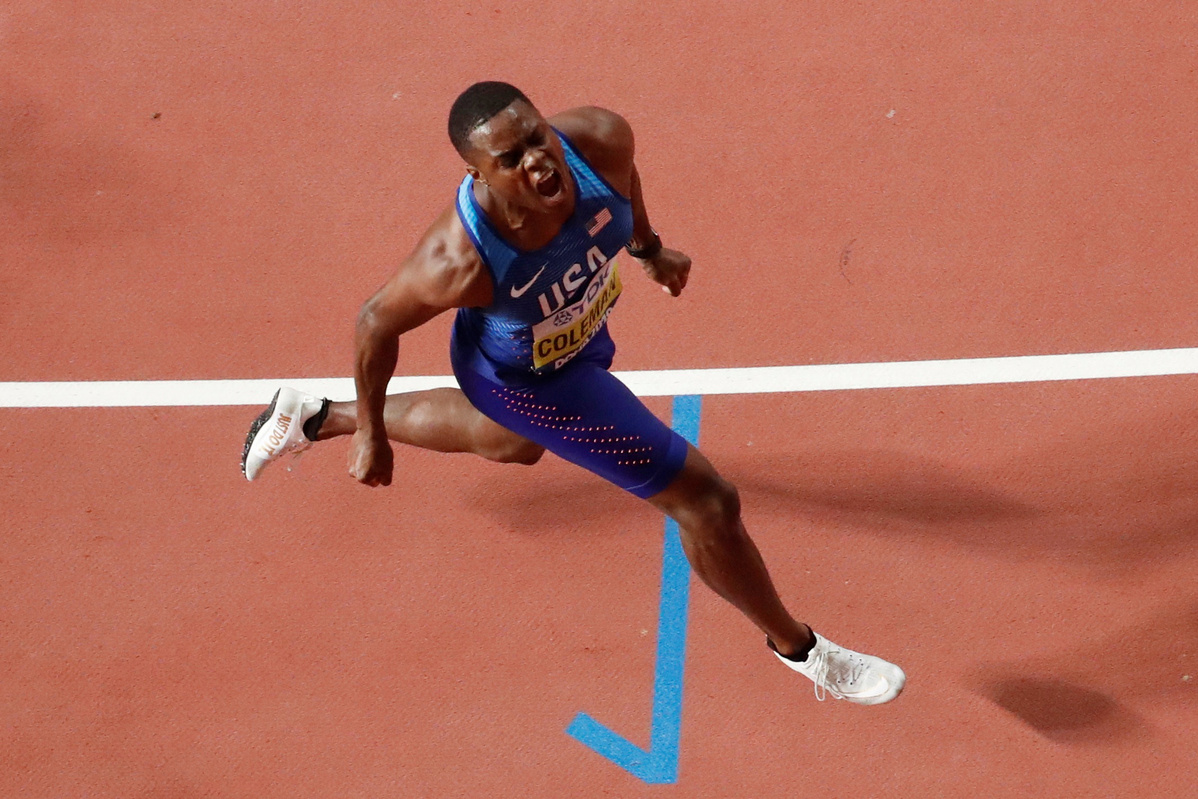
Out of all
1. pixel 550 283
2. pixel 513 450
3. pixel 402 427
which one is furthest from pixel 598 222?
pixel 402 427

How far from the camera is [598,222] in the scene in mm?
3273

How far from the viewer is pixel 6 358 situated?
5031mm

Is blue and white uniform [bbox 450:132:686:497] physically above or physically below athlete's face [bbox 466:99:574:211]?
below

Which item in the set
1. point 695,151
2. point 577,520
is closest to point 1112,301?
point 695,151

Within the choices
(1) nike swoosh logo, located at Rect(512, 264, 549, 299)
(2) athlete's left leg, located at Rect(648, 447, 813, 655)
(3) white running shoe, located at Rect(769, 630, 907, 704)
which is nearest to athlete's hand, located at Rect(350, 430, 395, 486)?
(1) nike swoosh logo, located at Rect(512, 264, 549, 299)

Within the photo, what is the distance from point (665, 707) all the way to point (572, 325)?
1466 millimetres

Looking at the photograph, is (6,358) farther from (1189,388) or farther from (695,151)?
(1189,388)

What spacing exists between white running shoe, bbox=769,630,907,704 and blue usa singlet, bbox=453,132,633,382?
126 cm

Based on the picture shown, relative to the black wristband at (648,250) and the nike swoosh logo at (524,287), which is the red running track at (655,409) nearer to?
the black wristband at (648,250)

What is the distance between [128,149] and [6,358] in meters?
1.15

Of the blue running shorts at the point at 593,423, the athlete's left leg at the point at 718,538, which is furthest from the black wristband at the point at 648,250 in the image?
the athlete's left leg at the point at 718,538

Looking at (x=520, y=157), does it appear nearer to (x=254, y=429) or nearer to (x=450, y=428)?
(x=450, y=428)

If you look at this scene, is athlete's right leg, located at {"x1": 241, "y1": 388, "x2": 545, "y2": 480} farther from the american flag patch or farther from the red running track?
the american flag patch

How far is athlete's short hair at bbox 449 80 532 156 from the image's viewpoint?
291 centimetres
